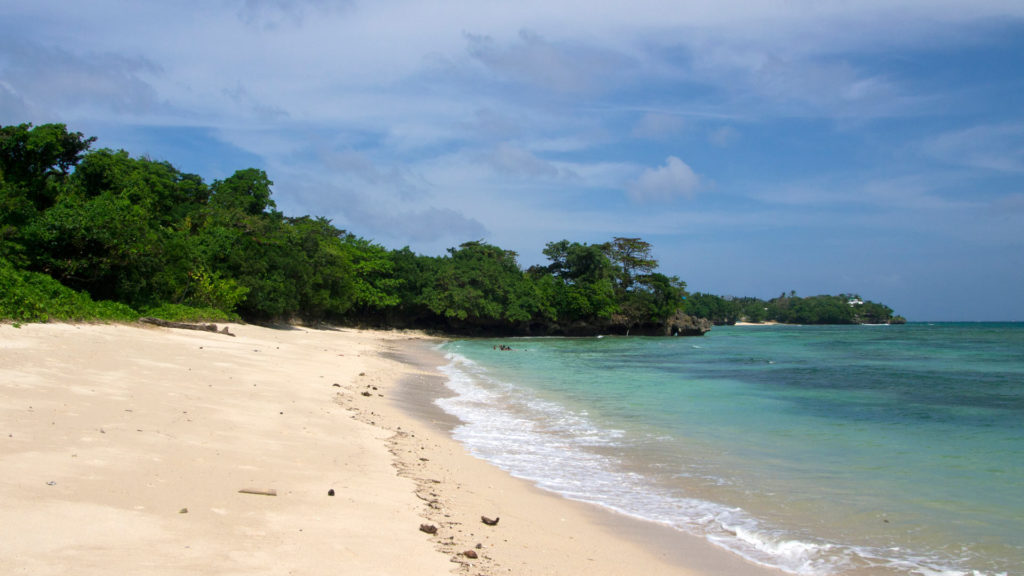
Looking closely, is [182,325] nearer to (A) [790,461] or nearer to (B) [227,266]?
(B) [227,266]

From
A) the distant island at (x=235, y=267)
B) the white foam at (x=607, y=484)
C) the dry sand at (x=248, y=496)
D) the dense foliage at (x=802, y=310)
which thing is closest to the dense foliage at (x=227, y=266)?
the distant island at (x=235, y=267)

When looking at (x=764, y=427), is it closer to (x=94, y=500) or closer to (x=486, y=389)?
(x=486, y=389)

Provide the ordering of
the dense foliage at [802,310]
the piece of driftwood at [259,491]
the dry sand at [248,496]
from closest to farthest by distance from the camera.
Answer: the dry sand at [248,496] → the piece of driftwood at [259,491] → the dense foliage at [802,310]

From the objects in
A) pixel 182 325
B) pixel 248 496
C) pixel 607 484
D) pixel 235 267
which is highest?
pixel 235 267

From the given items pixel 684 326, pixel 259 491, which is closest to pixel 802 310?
pixel 684 326

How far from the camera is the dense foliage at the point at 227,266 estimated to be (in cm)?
1723

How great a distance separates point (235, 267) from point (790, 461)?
2846 cm

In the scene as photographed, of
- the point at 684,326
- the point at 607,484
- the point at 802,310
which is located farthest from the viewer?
the point at 802,310

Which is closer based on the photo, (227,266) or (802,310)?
(227,266)

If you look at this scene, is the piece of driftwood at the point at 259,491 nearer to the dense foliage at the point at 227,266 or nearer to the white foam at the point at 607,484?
the white foam at the point at 607,484

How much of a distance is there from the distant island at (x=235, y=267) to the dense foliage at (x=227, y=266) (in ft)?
0.21

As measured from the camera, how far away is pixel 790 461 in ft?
25.6

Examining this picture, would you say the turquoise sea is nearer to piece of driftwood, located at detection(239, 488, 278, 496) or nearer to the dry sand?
the dry sand

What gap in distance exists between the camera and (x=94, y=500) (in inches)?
144
